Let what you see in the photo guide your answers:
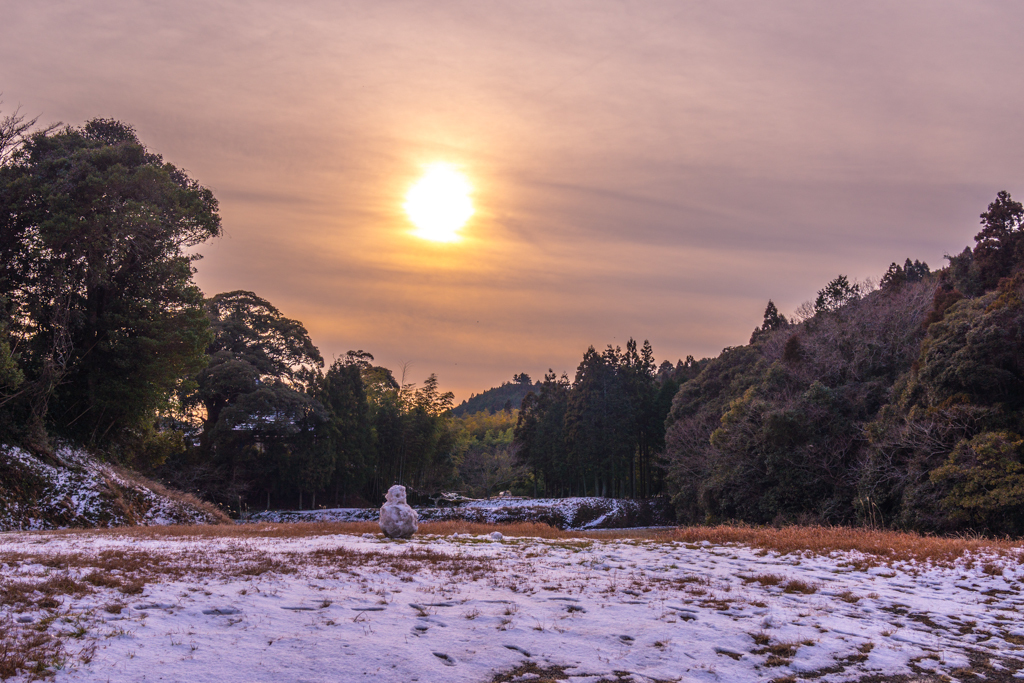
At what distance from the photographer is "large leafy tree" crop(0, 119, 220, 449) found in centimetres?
2192

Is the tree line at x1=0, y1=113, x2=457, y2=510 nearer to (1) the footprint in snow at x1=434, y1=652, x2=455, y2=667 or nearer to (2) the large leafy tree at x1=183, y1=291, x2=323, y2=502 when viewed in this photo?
(2) the large leafy tree at x1=183, y1=291, x2=323, y2=502

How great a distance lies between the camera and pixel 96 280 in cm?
2264

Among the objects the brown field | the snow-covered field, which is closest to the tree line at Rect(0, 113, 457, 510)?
the brown field

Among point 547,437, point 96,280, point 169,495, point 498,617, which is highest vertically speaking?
point 96,280

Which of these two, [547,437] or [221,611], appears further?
[547,437]

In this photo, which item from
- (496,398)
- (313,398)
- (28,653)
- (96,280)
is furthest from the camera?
(496,398)

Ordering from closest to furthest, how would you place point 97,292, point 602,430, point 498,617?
point 498,617 < point 97,292 < point 602,430

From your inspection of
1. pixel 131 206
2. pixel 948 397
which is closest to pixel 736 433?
pixel 948 397

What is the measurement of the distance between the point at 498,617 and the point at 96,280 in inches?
898

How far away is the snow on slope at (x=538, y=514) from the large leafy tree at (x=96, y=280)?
16.1 metres

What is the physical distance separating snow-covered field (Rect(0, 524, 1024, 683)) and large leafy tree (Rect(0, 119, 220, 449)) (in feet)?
50.3

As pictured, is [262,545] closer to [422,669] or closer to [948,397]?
[422,669]

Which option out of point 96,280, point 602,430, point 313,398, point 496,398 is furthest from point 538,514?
point 496,398

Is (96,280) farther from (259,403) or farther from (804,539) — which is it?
(804,539)
